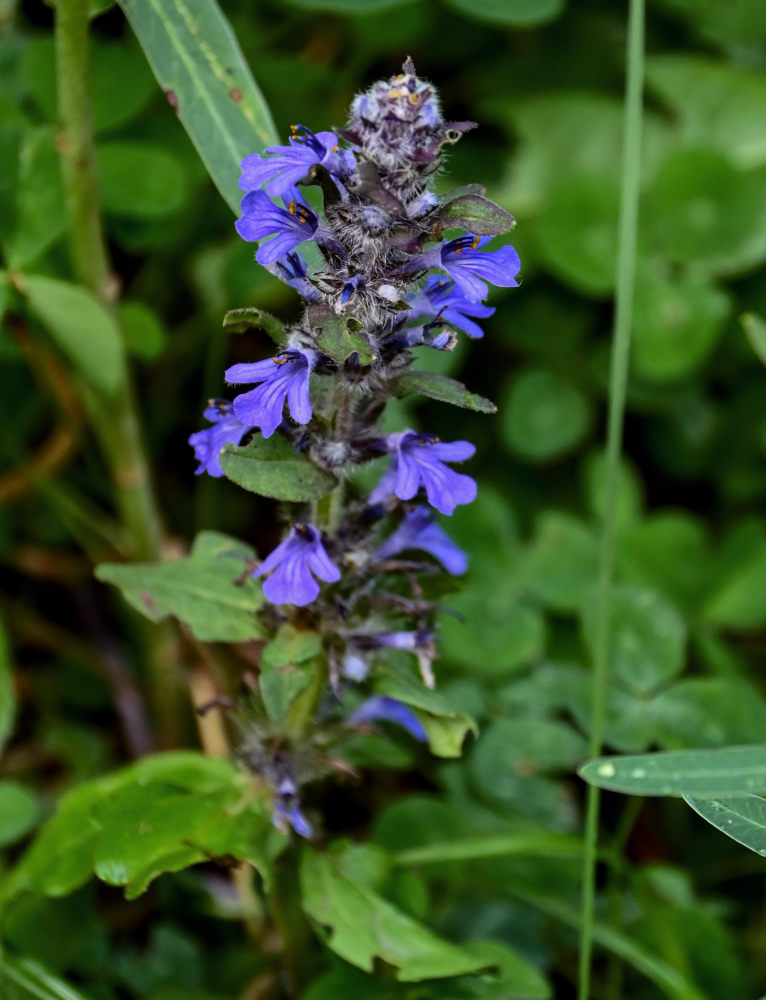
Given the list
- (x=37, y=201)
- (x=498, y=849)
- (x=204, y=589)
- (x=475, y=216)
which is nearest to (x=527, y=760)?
(x=498, y=849)

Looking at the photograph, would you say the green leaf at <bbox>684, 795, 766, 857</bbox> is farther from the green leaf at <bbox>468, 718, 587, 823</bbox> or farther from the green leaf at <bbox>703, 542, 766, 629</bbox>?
the green leaf at <bbox>703, 542, 766, 629</bbox>

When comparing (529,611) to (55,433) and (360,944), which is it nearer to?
(360,944)

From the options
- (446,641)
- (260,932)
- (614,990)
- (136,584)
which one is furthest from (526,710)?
(136,584)

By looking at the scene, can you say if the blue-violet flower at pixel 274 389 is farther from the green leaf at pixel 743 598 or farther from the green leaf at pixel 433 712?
the green leaf at pixel 743 598

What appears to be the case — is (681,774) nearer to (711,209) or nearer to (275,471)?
(275,471)

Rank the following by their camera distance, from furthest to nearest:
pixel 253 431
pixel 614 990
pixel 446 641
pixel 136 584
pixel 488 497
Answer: pixel 488 497
pixel 446 641
pixel 614 990
pixel 136 584
pixel 253 431

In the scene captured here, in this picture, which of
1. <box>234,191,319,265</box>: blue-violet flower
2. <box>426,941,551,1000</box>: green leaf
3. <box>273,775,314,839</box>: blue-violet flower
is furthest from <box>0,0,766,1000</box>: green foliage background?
<box>234,191,319,265</box>: blue-violet flower

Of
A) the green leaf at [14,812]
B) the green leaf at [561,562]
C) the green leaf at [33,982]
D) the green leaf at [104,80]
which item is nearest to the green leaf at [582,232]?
the green leaf at [561,562]
